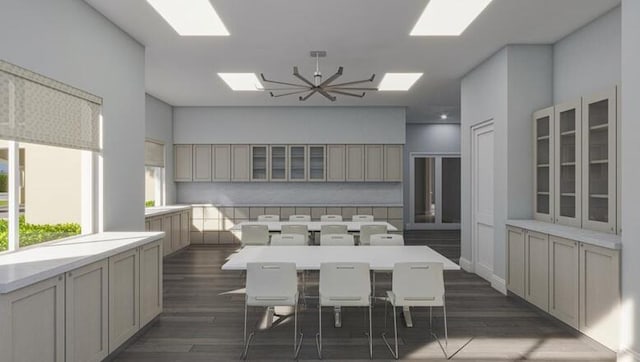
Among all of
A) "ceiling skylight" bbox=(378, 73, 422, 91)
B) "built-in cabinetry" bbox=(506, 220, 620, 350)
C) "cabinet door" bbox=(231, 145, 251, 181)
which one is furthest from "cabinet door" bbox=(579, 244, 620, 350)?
"cabinet door" bbox=(231, 145, 251, 181)

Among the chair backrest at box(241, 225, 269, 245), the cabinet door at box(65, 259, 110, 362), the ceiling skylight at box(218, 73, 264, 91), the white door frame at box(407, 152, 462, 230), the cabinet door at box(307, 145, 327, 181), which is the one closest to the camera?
the cabinet door at box(65, 259, 110, 362)

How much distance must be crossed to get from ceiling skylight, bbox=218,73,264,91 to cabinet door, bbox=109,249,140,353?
4008 millimetres

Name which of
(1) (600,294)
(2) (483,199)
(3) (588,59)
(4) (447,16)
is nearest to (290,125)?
(2) (483,199)

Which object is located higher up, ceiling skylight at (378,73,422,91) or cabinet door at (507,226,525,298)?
ceiling skylight at (378,73,422,91)

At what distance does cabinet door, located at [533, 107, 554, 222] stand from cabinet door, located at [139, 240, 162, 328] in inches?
184

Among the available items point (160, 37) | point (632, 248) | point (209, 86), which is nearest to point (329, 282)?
point (632, 248)

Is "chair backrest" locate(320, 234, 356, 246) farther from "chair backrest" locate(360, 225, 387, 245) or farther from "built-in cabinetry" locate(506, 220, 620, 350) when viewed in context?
"built-in cabinetry" locate(506, 220, 620, 350)

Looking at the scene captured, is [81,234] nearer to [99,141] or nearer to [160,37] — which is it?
[99,141]

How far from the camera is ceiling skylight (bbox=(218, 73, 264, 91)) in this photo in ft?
22.9

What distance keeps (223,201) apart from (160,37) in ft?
18.0

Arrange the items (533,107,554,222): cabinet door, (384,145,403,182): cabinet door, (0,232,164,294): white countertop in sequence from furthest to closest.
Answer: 1. (384,145,403,182): cabinet door
2. (533,107,554,222): cabinet door
3. (0,232,164,294): white countertop

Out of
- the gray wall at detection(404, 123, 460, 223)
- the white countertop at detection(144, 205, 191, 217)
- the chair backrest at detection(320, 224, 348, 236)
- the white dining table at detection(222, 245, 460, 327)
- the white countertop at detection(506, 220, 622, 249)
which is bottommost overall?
the white dining table at detection(222, 245, 460, 327)

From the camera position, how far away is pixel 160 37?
16.7 feet

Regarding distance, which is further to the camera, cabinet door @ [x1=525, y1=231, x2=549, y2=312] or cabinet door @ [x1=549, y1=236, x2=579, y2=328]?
cabinet door @ [x1=525, y1=231, x2=549, y2=312]
